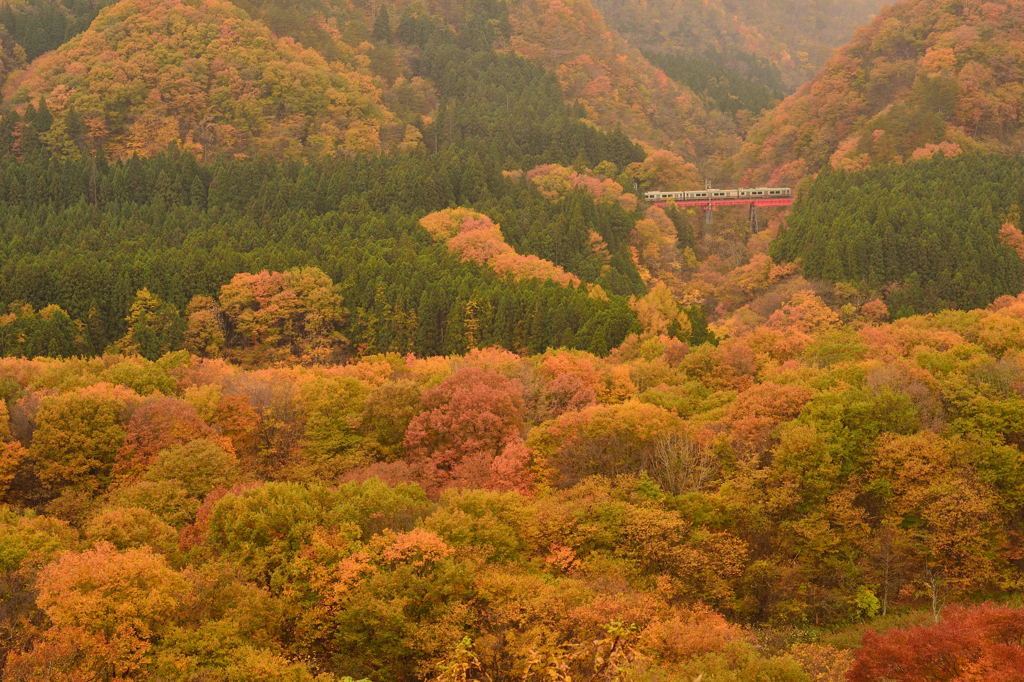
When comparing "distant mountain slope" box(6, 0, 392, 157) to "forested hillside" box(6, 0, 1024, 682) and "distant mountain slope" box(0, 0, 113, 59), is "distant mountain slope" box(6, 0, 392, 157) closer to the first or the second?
"forested hillside" box(6, 0, 1024, 682)

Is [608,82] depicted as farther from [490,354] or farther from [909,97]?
[490,354]

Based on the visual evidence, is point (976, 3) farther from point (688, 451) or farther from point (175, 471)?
point (175, 471)

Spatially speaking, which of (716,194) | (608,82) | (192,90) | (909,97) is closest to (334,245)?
(192,90)

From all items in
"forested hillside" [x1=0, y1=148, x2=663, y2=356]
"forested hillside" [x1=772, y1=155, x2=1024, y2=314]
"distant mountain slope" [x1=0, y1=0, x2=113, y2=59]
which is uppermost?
"forested hillside" [x1=772, y1=155, x2=1024, y2=314]

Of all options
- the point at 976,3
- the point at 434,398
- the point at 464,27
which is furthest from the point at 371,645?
the point at 464,27

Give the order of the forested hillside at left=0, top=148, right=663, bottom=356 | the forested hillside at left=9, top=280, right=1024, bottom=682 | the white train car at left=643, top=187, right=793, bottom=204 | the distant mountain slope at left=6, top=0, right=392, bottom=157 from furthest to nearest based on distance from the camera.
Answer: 1. the white train car at left=643, top=187, right=793, bottom=204
2. the distant mountain slope at left=6, top=0, right=392, bottom=157
3. the forested hillside at left=0, top=148, right=663, bottom=356
4. the forested hillside at left=9, top=280, right=1024, bottom=682

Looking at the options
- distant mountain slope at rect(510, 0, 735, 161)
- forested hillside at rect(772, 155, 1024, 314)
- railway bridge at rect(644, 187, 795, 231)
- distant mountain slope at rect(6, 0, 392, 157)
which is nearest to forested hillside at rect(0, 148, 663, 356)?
distant mountain slope at rect(6, 0, 392, 157)
